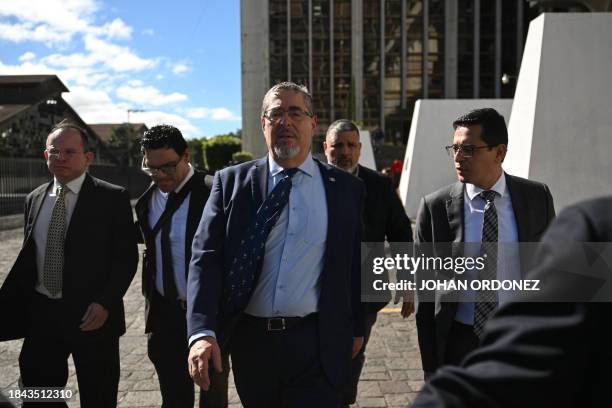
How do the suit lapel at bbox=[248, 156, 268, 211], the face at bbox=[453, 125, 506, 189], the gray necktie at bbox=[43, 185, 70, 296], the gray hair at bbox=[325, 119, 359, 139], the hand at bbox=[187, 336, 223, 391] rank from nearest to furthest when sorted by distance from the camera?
1. the hand at bbox=[187, 336, 223, 391]
2. the suit lapel at bbox=[248, 156, 268, 211]
3. the face at bbox=[453, 125, 506, 189]
4. the gray necktie at bbox=[43, 185, 70, 296]
5. the gray hair at bbox=[325, 119, 359, 139]

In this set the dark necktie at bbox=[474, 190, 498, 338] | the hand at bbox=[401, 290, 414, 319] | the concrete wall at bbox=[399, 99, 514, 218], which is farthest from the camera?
the concrete wall at bbox=[399, 99, 514, 218]

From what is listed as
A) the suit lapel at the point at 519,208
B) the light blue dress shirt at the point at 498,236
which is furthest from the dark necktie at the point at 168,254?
the suit lapel at the point at 519,208

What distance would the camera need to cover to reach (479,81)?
181 feet

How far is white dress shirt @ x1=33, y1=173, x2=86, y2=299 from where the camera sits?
11.0 feet

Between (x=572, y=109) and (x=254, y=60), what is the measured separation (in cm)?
5098

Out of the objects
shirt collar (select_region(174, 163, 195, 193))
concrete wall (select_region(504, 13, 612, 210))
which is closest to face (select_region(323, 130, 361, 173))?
shirt collar (select_region(174, 163, 195, 193))

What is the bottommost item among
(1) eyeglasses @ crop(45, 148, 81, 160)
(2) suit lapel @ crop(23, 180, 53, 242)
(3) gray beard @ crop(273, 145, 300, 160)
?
(2) suit lapel @ crop(23, 180, 53, 242)

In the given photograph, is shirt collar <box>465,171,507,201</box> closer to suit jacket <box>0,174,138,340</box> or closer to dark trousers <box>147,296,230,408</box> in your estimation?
dark trousers <box>147,296,230,408</box>

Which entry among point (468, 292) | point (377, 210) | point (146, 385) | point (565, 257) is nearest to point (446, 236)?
point (468, 292)

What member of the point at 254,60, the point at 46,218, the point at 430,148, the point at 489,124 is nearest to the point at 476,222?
the point at 489,124

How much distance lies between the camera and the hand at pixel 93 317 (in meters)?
3.23

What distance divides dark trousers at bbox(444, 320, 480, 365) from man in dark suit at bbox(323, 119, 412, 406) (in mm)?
897

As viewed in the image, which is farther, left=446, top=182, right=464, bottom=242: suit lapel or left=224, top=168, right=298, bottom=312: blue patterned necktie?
left=446, top=182, right=464, bottom=242: suit lapel

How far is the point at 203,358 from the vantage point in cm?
228
